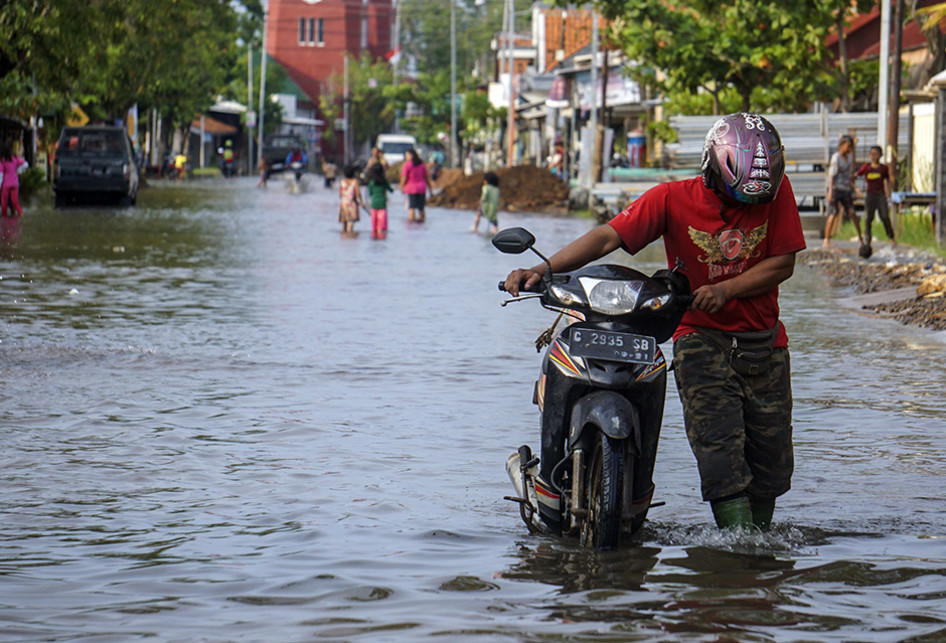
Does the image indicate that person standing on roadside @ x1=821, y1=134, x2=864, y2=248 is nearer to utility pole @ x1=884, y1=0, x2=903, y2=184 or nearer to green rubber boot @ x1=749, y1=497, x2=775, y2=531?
utility pole @ x1=884, y1=0, x2=903, y2=184

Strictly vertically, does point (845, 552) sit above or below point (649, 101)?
below

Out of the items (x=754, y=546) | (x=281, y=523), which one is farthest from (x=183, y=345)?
(x=754, y=546)

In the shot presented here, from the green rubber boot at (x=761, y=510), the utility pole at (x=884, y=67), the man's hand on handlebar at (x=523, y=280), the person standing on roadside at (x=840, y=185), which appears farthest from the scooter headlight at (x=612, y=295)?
the utility pole at (x=884, y=67)

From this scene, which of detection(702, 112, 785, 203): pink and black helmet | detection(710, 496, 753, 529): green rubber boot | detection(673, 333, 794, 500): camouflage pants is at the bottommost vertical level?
detection(710, 496, 753, 529): green rubber boot

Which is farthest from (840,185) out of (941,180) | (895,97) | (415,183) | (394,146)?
(394,146)

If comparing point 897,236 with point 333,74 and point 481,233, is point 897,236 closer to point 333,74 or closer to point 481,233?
point 481,233

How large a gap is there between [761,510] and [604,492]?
2.61ft

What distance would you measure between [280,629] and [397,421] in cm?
407

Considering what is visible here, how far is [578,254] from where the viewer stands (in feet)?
17.9

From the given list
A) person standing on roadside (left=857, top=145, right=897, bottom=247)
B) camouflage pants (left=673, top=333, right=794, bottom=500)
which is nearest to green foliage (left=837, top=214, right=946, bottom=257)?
person standing on roadside (left=857, top=145, right=897, bottom=247)

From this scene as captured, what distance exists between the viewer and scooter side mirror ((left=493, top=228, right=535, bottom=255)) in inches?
203

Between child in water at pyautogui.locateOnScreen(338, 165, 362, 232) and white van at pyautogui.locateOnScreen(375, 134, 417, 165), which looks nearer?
child in water at pyautogui.locateOnScreen(338, 165, 362, 232)

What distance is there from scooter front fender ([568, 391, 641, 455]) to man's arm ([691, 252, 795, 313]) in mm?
421

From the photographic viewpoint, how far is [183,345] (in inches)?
468
